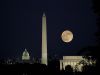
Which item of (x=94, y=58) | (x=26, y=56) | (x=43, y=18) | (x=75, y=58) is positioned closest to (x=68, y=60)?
(x=75, y=58)

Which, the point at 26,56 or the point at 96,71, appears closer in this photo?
the point at 96,71

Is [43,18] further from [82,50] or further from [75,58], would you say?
[82,50]

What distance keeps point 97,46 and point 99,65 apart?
701mm

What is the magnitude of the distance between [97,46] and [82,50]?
68 centimetres

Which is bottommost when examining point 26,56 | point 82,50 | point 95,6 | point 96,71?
point 96,71

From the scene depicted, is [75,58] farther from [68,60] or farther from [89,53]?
[89,53]

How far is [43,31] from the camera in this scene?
105m

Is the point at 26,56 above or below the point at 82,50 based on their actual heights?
above

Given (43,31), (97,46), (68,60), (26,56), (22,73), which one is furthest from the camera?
(26,56)

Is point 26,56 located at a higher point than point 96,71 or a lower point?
higher

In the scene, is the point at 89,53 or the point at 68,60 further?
the point at 68,60

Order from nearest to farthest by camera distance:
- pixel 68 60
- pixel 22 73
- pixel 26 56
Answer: pixel 22 73 < pixel 68 60 < pixel 26 56

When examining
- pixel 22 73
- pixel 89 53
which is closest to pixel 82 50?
pixel 89 53

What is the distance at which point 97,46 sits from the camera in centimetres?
1116
